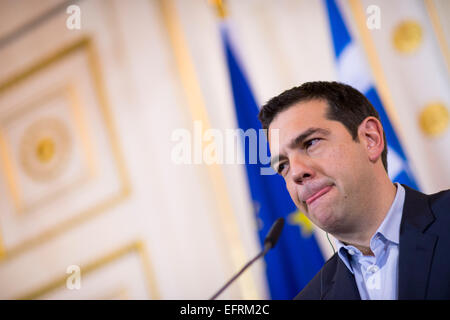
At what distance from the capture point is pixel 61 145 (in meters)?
3.18

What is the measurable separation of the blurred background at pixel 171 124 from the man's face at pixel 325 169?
1.05 m

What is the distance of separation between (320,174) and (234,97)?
4.96 feet

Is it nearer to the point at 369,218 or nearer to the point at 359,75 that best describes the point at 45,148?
the point at 359,75

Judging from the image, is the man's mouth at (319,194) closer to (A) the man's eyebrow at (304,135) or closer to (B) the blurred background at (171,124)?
(A) the man's eyebrow at (304,135)

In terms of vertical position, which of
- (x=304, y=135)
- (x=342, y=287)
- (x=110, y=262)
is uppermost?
(x=304, y=135)

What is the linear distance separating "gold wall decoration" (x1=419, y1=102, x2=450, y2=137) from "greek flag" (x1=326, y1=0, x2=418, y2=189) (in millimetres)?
212

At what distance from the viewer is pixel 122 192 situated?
120 inches

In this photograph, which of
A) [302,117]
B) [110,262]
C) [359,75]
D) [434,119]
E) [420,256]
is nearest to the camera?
[420,256]

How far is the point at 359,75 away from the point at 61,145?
2042 millimetres

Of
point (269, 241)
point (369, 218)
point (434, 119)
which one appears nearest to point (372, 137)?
point (369, 218)

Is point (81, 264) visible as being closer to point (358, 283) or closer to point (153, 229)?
point (153, 229)

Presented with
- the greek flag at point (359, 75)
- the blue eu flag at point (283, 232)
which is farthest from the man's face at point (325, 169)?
the blue eu flag at point (283, 232)

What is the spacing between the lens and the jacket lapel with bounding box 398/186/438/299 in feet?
3.81
